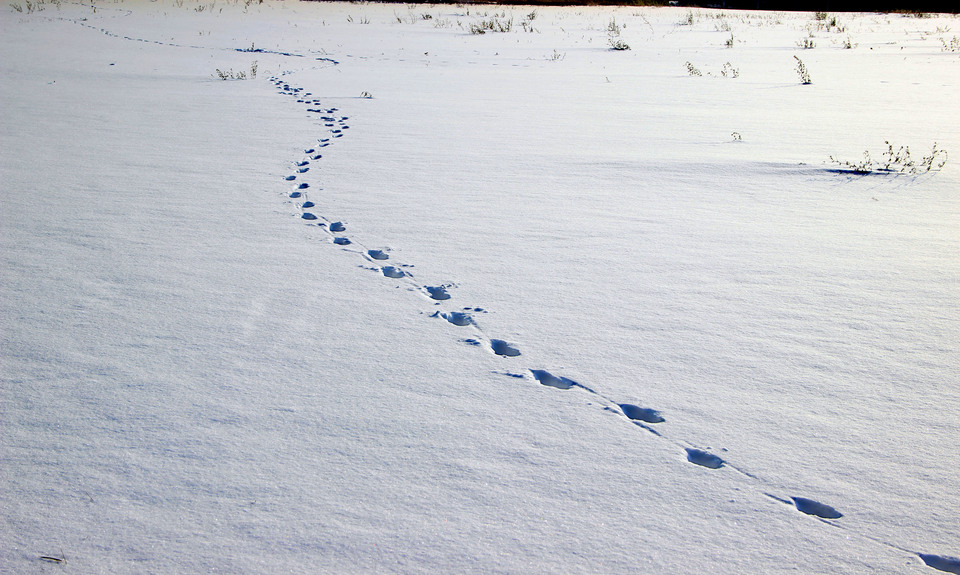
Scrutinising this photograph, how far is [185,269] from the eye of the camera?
2.54 metres

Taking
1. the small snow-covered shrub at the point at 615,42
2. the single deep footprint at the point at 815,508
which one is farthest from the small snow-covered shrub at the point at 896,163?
the small snow-covered shrub at the point at 615,42

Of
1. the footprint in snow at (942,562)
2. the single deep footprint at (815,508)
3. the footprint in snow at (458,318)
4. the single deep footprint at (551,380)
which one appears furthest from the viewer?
the footprint in snow at (458,318)

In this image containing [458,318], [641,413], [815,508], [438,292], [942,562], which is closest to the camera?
[942,562]

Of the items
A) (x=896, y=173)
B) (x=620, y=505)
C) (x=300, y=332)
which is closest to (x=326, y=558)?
(x=620, y=505)

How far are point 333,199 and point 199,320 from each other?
1318 mm

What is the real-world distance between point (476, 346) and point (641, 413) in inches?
21.9

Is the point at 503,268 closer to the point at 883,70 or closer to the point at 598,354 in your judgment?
the point at 598,354

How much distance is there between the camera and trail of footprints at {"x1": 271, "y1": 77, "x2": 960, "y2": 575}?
1.42 meters

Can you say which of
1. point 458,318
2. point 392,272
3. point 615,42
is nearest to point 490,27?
point 615,42

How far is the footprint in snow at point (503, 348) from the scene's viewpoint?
2.03 metres

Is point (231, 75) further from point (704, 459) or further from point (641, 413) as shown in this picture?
point (704, 459)

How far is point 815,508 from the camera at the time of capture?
1436 mm

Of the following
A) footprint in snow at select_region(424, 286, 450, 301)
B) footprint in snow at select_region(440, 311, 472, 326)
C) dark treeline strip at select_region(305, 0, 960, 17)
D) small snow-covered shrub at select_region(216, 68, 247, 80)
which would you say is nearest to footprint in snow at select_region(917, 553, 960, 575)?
footprint in snow at select_region(440, 311, 472, 326)

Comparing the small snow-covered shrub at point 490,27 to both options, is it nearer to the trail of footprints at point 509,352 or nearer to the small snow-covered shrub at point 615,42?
the small snow-covered shrub at point 615,42
